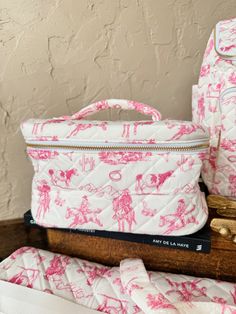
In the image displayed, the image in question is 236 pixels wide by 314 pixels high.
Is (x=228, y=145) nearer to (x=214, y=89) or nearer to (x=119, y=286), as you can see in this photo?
(x=214, y=89)

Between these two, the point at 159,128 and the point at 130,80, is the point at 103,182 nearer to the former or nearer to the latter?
the point at 159,128

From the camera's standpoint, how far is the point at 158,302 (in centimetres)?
42

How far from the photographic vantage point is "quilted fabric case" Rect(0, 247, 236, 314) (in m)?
0.42

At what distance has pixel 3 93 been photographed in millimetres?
→ 655

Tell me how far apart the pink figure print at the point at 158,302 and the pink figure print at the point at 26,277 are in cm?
20

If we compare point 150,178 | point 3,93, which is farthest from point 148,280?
point 3,93

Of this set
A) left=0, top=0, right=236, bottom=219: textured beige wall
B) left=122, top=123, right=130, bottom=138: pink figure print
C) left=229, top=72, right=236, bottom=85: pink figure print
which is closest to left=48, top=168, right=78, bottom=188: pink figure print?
left=122, top=123, right=130, bottom=138: pink figure print

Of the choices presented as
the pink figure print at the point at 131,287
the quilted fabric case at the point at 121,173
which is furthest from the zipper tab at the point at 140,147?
the pink figure print at the point at 131,287

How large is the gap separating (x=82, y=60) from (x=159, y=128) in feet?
1.06

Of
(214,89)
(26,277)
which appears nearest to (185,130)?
(214,89)

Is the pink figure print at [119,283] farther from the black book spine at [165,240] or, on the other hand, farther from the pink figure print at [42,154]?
the pink figure print at [42,154]

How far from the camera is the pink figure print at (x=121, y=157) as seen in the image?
479mm

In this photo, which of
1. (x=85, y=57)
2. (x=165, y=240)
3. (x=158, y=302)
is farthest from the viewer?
(x=85, y=57)

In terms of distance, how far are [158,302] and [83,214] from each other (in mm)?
192
